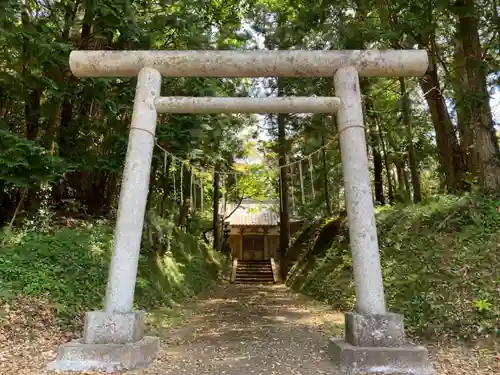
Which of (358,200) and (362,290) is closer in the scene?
(362,290)

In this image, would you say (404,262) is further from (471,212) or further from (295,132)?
(295,132)

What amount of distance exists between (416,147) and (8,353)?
14009mm

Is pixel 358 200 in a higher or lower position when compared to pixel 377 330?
higher

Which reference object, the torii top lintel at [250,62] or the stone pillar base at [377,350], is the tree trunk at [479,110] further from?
the stone pillar base at [377,350]

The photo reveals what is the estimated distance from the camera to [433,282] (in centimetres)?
692

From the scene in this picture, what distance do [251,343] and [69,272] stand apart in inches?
136

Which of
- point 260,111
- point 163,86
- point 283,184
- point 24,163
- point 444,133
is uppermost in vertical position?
point 163,86

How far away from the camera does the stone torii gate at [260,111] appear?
15.6 feet

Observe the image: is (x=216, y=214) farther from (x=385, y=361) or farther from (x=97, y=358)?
(x=385, y=361)

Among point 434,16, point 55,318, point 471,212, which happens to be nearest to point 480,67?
point 434,16

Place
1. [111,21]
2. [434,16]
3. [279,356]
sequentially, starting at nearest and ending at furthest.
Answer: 1. [279,356]
2. [111,21]
3. [434,16]

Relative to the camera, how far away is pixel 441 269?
7164mm

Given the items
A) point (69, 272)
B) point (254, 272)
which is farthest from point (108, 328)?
point (254, 272)

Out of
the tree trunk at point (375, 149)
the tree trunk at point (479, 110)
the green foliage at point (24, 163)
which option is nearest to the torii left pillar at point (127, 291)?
the green foliage at point (24, 163)
